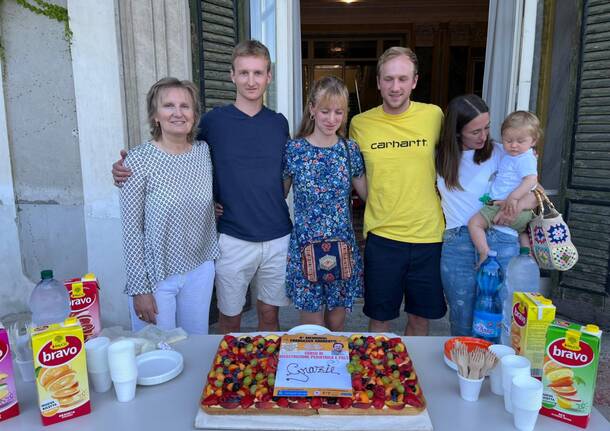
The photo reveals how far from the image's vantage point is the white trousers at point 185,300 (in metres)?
1.90

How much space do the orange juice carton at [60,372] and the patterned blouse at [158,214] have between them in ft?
2.13

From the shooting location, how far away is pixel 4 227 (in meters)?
3.27

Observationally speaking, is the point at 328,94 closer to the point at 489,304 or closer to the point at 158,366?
the point at 489,304

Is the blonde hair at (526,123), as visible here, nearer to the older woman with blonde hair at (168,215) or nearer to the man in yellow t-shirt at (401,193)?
the man in yellow t-shirt at (401,193)

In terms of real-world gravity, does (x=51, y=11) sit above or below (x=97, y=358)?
above

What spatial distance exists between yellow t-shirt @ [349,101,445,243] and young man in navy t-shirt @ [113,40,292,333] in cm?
46

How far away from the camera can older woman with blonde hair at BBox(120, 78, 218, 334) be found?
180 cm

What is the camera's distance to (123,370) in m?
1.19

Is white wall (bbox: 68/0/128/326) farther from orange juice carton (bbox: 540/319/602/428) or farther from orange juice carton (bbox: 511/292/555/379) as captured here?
orange juice carton (bbox: 540/319/602/428)

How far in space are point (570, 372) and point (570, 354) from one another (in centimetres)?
5

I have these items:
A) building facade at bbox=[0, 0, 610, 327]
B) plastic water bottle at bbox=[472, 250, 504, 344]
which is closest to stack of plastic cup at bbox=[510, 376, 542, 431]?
plastic water bottle at bbox=[472, 250, 504, 344]

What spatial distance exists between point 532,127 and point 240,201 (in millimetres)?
1389

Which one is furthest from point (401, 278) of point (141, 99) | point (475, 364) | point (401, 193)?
point (141, 99)

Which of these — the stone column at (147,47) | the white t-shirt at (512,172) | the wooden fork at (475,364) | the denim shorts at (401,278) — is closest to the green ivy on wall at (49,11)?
the stone column at (147,47)
